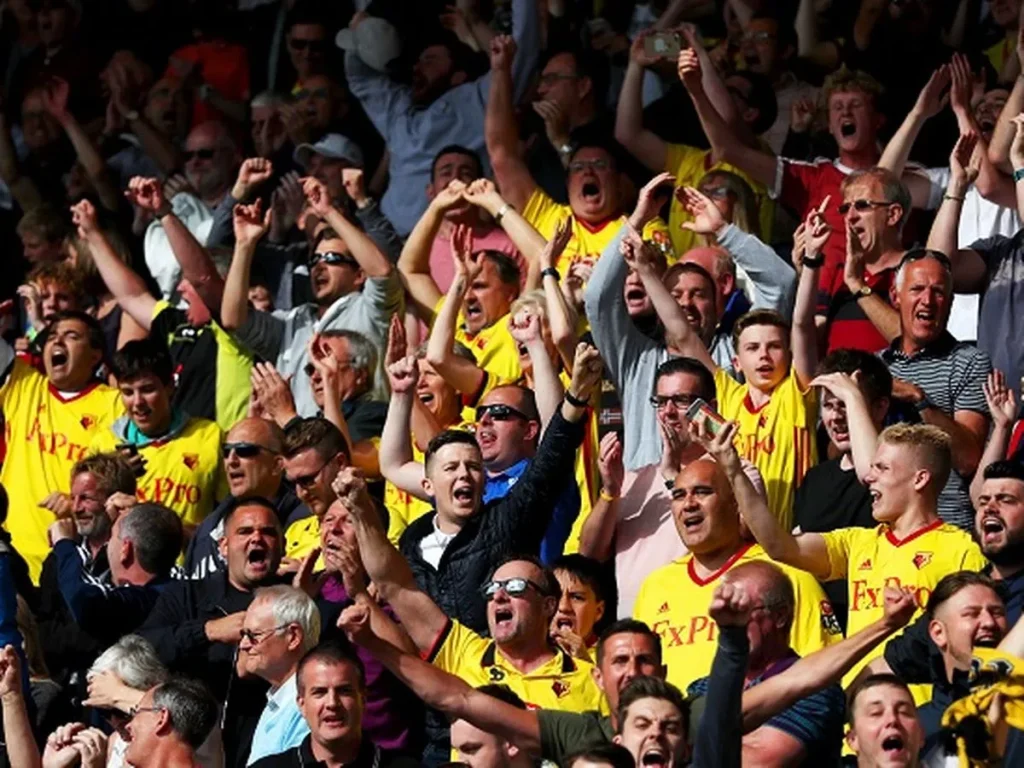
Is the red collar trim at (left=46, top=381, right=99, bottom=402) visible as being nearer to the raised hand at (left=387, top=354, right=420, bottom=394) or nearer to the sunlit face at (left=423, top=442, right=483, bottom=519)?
the raised hand at (left=387, top=354, right=420, bottom=394)

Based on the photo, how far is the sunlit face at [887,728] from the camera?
28.1ft

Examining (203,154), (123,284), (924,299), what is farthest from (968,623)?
(203,154)

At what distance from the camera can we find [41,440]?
44.0ft

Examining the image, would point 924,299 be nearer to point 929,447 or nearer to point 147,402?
point 929,447

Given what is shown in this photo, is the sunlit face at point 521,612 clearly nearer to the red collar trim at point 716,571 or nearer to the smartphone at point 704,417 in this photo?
the red collar trim at point 716,571

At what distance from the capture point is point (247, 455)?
1215 cm

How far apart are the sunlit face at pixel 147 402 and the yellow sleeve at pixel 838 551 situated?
12.1 feet

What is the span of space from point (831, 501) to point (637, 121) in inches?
131

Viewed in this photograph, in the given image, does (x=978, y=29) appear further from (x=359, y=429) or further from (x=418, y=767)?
(x=418, y=767)

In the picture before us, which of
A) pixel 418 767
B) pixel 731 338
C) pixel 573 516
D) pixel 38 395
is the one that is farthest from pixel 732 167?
pixel 418 767

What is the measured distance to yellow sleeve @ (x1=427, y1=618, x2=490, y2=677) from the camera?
10219 millimetres

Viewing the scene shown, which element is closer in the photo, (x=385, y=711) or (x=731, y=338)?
(x=385, y=711)

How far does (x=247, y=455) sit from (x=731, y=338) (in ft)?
6.82

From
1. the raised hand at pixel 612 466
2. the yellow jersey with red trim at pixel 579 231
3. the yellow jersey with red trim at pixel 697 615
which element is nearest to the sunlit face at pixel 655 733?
the yellow jersey with red trim at pixel 697 615
